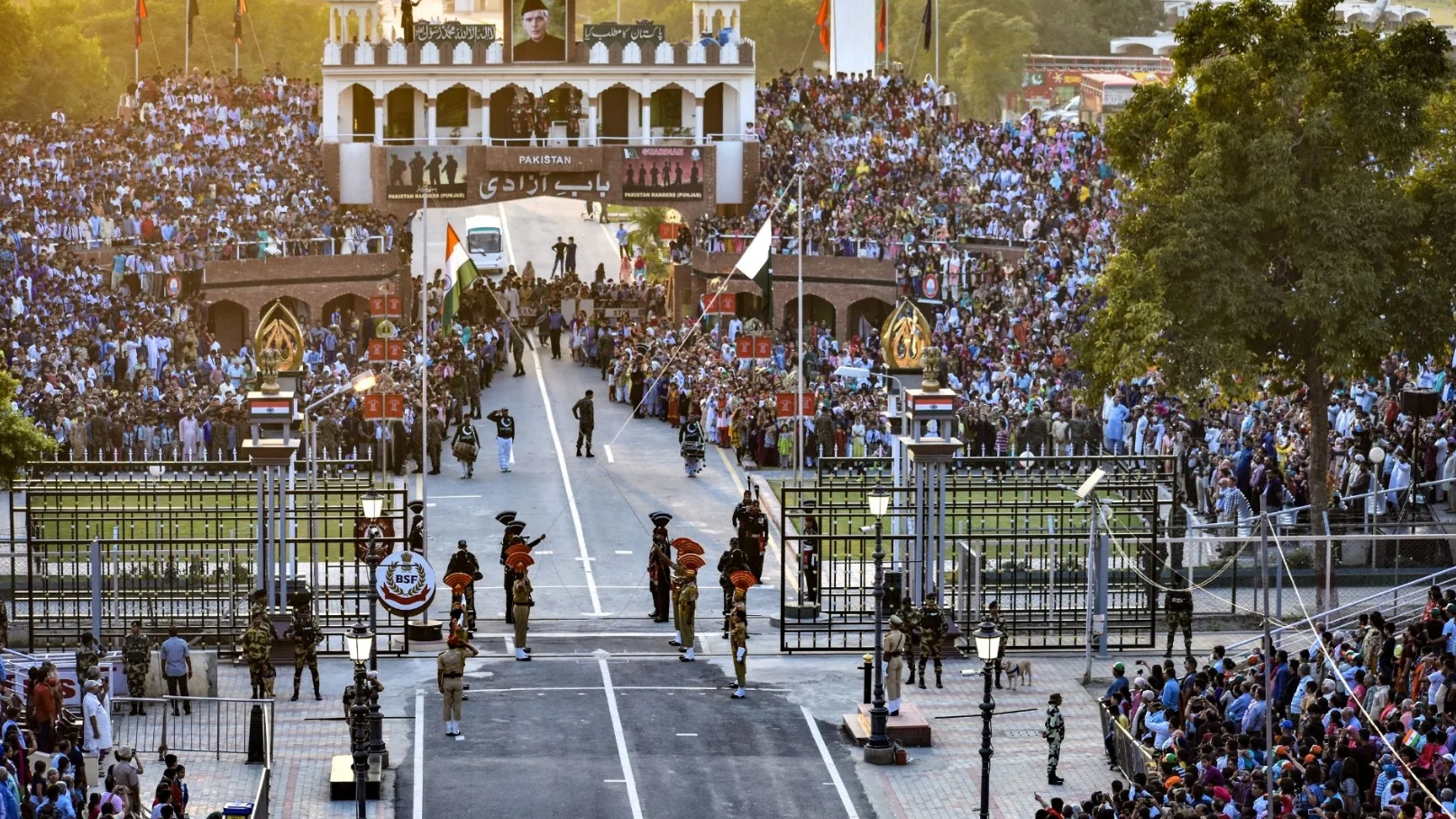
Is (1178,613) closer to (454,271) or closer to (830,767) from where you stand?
(830,767)

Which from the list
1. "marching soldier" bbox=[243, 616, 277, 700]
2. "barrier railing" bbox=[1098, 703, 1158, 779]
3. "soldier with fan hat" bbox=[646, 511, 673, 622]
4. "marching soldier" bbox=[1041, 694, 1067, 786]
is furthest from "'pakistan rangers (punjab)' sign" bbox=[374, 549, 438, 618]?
"barrier railing" bbox=[1098, 703, 1158, 779]

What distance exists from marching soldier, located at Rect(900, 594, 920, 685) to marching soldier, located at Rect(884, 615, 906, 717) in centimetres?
129

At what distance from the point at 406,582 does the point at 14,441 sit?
7.29 m

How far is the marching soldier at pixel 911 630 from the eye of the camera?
1288 inches

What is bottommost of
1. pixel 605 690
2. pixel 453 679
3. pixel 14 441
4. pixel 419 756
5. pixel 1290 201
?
pixel 419 756

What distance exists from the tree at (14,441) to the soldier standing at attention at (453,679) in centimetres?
818

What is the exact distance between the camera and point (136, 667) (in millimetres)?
31234

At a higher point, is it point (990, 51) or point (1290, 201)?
point (990, 51)

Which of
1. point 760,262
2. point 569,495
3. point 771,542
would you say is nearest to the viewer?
point 771,542

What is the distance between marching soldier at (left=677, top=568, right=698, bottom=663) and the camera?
3425 centimetres

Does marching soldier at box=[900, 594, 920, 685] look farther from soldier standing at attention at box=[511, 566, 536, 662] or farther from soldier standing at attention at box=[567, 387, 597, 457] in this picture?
soldier standing at attention at box=[567, 387, 597, 457]

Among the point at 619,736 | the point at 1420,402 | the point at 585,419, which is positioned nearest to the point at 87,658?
the point at 619,736

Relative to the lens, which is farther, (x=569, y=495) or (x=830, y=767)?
(x=569, y=495)

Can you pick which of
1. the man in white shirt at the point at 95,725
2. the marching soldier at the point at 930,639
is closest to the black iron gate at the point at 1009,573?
the marching soldier at the point at 930,639
